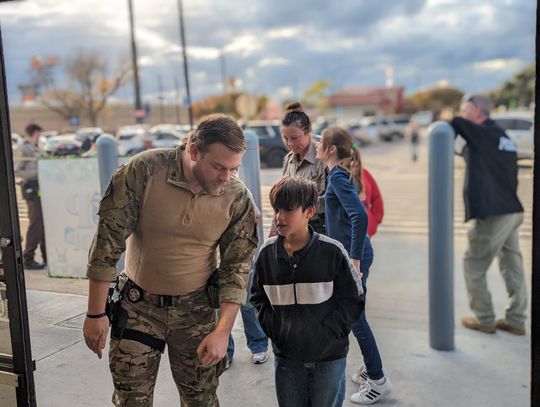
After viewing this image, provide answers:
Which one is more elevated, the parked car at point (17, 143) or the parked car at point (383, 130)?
the parked car at point (17, 143)

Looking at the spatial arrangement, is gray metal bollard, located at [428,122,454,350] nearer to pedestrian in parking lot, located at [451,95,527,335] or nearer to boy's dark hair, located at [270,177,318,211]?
pedestrian in parking lot, located at [451,95,527,335]

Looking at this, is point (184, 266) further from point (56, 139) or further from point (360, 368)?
point (56, 139)

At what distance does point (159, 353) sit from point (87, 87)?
8.54 m

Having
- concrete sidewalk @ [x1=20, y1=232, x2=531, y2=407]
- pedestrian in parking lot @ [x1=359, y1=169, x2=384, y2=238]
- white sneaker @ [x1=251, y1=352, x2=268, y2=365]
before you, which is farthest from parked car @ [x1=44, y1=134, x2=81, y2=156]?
pedestrian in parking lot @ [x1=359, y1=169, x2=384, y2=238]

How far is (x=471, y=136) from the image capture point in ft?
12.9

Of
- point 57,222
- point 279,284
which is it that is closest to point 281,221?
point 279,284

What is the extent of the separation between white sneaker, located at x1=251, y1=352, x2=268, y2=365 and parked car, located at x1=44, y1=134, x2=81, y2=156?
1.99 metres

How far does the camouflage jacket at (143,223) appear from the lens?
75.7 inches

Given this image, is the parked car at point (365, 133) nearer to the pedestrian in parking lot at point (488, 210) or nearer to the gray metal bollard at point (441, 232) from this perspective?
the pedestrian in parking lot at point (488, 210)

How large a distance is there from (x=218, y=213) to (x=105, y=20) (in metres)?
3.22

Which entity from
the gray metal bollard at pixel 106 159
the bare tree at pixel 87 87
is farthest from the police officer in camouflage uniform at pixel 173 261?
the bare tree at pixel 87 87

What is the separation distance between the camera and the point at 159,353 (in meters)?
2.06

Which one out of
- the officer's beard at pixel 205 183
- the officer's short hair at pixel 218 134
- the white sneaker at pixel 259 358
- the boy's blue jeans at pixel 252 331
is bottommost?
the white sneaker at pixel 259 358

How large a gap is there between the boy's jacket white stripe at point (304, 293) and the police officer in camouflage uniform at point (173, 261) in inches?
5.1
